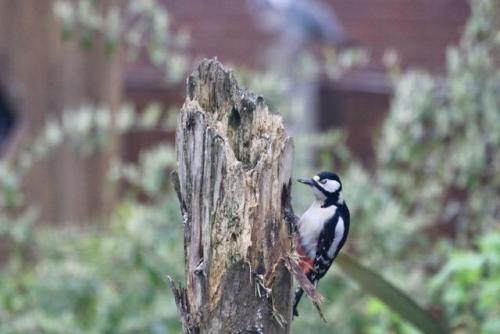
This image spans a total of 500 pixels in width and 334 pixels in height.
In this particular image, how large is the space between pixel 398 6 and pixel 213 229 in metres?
5.95

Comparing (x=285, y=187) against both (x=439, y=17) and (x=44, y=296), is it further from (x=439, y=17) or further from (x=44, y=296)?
(x=439, y=17)

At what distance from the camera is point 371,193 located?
5047 mm

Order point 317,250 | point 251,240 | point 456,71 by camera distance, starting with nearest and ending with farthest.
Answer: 1. point 251,240
2. point 317,250
3. point 456,71

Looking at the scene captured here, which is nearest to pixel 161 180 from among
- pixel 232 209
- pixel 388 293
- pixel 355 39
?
pixel 388 293

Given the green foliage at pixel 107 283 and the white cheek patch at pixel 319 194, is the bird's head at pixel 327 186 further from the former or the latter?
the green foliage at pixel 107 283

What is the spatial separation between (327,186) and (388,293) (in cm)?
Answer: 36

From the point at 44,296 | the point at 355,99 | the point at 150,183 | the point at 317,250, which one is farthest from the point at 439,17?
the point at 317,250

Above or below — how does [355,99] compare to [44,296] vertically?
above

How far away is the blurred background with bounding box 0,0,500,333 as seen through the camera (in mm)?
4598

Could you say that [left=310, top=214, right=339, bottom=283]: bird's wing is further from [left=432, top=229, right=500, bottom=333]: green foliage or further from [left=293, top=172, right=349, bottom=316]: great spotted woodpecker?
[left=432, top=229, right=500, bottom=333]: green foliage

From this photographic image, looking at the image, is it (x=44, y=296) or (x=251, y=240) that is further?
(x=44, y=296)

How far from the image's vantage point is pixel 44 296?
16.5 ft

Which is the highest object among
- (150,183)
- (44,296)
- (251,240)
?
(251,240)

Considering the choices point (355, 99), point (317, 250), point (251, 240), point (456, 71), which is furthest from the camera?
point (355, 99)
